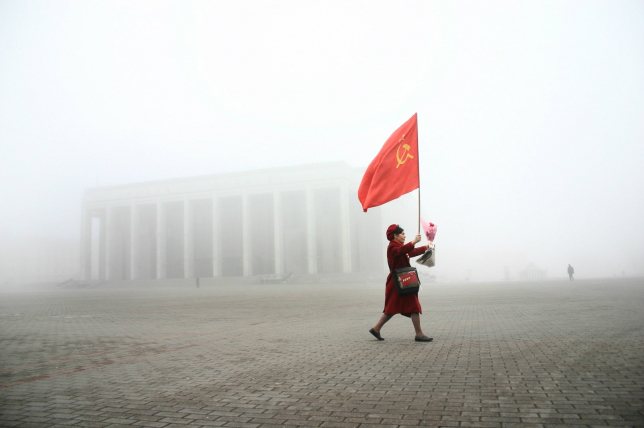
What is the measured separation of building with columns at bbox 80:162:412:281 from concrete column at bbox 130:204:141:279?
144 millimetres

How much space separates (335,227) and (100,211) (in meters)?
38.6

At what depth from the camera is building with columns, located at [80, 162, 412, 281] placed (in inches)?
2594

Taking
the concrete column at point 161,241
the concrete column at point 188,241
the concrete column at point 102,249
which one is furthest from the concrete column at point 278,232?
the concrete column at point 102,249

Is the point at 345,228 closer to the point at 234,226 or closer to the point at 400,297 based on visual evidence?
the point at 234,226

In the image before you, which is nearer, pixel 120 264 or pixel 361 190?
pixel 361 190

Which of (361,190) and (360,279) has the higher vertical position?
(361,190)

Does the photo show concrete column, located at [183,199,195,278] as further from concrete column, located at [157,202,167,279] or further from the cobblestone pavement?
the cobblestone pavement

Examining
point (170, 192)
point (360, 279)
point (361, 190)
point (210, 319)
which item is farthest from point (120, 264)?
point (361, 190)

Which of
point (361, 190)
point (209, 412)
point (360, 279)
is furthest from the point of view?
point (360, 279)

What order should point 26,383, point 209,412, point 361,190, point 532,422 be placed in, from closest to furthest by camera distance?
1. point 532,422
2. point 209,412
3. point 26,383
4. point 361,190

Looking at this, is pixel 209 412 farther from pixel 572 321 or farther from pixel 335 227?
pixel 335 227

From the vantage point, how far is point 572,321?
889 centimetres

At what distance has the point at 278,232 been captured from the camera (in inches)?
2591

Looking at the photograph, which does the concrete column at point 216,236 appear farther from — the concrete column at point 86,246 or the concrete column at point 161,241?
the concrete column at point 86,246
